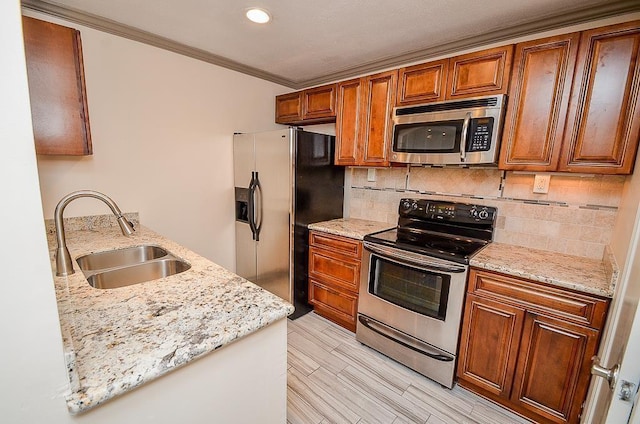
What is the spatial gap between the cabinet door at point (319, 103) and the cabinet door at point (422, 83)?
0.69 metres

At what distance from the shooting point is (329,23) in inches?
76.4

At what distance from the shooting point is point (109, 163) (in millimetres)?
2174

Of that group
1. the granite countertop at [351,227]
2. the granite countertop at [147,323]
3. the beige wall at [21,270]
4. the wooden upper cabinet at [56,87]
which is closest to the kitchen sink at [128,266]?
the granite countertop at [147,323]

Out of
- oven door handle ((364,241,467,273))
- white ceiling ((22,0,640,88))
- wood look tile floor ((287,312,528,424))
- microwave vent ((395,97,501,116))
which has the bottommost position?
wood look tile floor ((287,312,528,424))

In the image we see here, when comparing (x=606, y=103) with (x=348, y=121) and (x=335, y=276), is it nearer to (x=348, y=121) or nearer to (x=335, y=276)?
(x=348, y=121)

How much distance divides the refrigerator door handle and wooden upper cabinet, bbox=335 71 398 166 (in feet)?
2.70

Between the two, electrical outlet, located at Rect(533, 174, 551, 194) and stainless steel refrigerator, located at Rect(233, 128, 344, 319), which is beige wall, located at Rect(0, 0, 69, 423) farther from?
electrical outlet, located at Rect(533, 174, 551, 194)

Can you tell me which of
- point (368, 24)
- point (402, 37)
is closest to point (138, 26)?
point (368, 24)

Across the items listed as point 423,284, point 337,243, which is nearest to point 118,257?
point 337,243

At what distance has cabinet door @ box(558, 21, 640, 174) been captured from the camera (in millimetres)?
1449

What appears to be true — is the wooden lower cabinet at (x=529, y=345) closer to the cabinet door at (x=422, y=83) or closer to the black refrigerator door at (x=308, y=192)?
the cabinet door at (x=422, y=83)

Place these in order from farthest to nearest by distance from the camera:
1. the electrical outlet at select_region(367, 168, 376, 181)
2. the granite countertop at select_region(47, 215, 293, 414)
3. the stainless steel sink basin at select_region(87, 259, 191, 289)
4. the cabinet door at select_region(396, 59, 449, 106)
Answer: the electrical outlet at select_region(367, 168, 376, 181)
the cabinet door at select_region(396, 59, 449, 106)
the stainless steel sink basin at select_region(87, 259, 191, 289)
the granite countertop at select_region(47, 215, 293, 414)

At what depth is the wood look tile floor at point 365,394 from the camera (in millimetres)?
1658

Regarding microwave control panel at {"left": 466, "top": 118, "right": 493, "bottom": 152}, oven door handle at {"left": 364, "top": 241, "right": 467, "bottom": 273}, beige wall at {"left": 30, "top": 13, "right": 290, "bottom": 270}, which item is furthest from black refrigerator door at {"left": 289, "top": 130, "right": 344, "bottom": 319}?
microwave control panel at {"left": 466, "top": 118, "right": 493, "bottom": 152}
